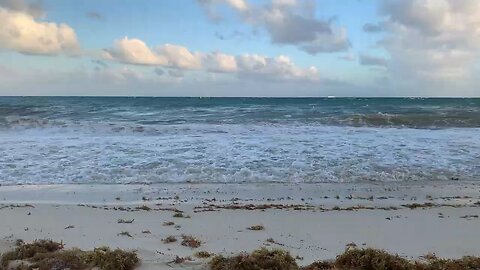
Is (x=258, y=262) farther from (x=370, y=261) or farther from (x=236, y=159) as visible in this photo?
(x=236, y=159)

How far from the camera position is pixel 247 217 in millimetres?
7051

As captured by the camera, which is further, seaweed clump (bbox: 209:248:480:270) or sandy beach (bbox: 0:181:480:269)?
sandy beach (bbox: 0:181:480:269)

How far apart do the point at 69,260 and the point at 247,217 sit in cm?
338

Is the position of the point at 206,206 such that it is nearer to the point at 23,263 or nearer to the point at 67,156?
the point at 23,263

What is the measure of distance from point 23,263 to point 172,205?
3793 millimetres

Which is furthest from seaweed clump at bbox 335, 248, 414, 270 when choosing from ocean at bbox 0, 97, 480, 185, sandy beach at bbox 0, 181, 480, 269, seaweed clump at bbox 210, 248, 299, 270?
ocean at bbox 0, 97, 480, 185

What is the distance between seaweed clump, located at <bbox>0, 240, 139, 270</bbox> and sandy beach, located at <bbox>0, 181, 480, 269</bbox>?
11.3 inches

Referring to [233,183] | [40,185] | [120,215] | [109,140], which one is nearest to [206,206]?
[120,215]

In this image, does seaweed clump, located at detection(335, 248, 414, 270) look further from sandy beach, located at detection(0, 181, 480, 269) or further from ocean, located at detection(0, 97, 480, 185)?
ocean, located at detection(0, 97, 480, 185)

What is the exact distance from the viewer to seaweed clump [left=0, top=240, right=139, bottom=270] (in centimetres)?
413

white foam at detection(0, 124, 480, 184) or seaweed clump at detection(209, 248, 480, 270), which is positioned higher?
seaweed clump at detection(209, 248, 480, 270)

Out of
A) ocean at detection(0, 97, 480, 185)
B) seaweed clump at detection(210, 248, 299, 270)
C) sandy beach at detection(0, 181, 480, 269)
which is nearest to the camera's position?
seaweed clump at detection(210, 248, 299, 270)

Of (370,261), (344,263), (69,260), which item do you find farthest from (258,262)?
(69,260)

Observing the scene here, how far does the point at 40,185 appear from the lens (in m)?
9.74
